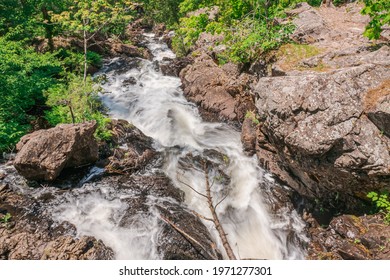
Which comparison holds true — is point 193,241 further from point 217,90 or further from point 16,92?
point 16,92

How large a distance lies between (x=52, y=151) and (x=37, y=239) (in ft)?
8.95

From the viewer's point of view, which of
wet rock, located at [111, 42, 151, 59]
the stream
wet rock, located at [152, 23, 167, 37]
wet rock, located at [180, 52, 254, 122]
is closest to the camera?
the stream

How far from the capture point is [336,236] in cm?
666

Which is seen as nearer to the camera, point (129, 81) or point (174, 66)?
point (129, 81)

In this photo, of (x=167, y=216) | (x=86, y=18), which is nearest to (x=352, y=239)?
(x=167, y=216)

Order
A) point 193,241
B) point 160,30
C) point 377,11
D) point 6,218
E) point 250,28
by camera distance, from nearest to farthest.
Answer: point 193,241 < point 377,11 < point 6,218 < point 250,28 < point 160,30

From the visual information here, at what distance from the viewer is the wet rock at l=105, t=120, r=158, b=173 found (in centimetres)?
891

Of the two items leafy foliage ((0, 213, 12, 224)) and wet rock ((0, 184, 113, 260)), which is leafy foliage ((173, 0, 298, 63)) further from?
leafy foliage ((0, 213, 12, 224))

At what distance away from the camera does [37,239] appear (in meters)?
6.23

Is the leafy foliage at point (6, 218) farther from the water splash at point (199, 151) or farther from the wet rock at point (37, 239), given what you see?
the water splash at point (199, 151)

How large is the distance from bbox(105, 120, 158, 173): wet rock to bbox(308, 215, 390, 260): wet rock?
20.2ft

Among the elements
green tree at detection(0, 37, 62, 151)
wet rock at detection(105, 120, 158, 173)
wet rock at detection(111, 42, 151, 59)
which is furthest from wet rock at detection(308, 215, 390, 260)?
wet rock at detection(111, 42, 151, 59)
